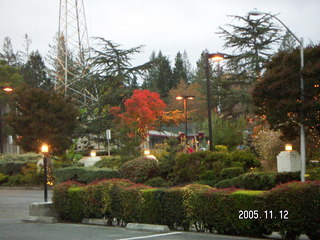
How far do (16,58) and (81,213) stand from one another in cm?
8613

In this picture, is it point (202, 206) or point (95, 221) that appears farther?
point (95, 221)

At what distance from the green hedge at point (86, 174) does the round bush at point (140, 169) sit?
70 centimetres

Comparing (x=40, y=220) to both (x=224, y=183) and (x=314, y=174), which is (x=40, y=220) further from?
(x=314, y=174)

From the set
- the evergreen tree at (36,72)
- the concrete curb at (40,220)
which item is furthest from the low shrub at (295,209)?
the evergreen tree at (36,72)

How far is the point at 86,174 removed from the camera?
29.1 meters

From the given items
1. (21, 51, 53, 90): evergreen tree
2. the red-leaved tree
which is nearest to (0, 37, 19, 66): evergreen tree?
(21, 51, 53, 90): evergreen tree

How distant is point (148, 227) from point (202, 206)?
1652mm

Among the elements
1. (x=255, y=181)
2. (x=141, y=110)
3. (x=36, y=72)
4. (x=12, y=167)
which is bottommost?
(x=255, y=181)

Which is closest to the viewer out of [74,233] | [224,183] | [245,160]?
[74,233]

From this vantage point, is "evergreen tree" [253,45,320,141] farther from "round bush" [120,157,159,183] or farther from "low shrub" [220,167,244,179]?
"round bush" [120,157,159,183]

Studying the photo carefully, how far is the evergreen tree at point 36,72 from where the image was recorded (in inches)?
3569

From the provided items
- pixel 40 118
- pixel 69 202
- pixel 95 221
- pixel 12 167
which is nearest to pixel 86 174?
pixel 40 118

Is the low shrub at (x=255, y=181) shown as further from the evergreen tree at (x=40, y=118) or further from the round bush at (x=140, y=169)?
the evergreen tree at (x=40, y=118)

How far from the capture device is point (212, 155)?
26.3 metres
